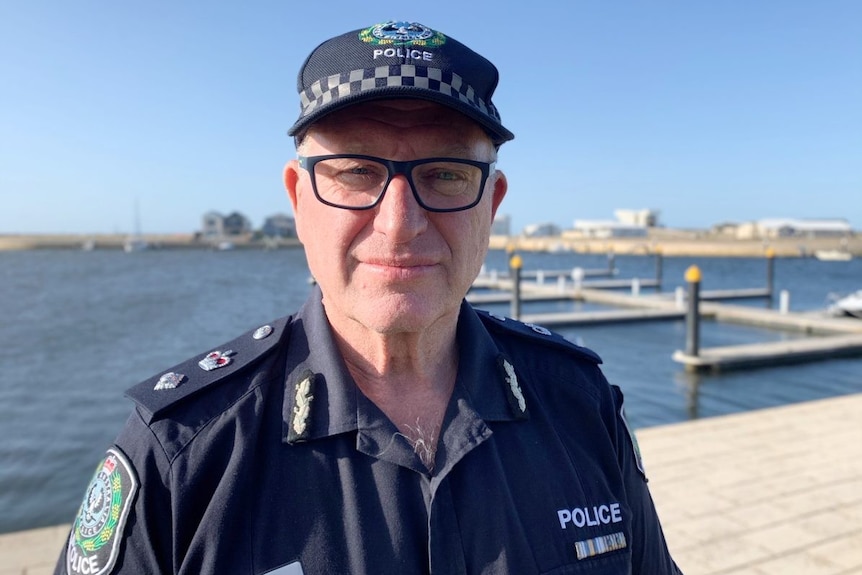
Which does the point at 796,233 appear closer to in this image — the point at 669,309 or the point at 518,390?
the point at 669,309

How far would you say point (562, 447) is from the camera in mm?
1580

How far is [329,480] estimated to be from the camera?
4.41ft

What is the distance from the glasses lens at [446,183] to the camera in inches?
55.1

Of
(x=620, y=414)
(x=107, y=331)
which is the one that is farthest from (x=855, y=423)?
(x=107, y=331)

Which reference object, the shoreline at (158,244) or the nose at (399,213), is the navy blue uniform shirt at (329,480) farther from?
the shoreline at (158,244)

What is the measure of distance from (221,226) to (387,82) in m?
137

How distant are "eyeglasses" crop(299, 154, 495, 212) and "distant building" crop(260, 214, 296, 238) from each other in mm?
127446

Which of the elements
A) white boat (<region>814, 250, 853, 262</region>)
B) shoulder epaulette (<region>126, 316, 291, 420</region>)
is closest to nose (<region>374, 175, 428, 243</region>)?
shoulder epaulette (<region>126, 316, 291, 420</region>)

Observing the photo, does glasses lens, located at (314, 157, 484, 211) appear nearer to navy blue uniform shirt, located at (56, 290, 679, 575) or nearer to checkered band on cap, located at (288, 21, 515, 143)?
checkered band on cap, located at (288, 21, 515, 143)

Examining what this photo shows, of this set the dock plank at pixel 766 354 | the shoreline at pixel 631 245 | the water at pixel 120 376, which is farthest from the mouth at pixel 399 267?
the shoreline at pixel 631 245

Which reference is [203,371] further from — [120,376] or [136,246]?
[136,246]

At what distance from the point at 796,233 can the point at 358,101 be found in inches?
4833

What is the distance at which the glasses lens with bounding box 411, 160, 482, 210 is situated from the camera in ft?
4.59

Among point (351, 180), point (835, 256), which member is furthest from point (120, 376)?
point (835, 256)
